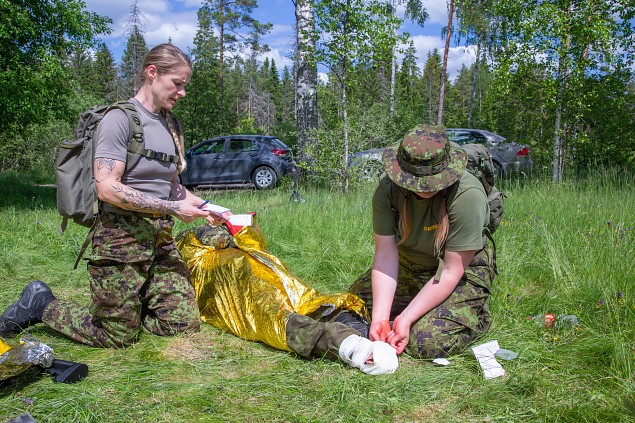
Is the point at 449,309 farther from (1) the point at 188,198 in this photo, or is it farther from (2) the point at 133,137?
(2) the point at 133,137

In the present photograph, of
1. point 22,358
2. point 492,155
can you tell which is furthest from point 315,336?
point 492,155

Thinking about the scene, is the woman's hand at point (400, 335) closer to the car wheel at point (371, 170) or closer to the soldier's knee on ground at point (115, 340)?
the soldier's knee on ground at point (115, 340)

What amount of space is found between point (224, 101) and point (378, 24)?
16.5 metres

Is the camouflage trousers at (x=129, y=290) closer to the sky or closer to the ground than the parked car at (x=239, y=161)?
closer to the ground

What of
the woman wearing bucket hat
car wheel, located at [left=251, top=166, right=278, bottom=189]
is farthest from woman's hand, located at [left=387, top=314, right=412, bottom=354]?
car wheel, located at [left=251, top=166, right=278, bottom=189]

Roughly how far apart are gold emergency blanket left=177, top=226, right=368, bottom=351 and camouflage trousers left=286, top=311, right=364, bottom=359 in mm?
72

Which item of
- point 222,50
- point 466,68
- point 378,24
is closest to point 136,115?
point 378,24

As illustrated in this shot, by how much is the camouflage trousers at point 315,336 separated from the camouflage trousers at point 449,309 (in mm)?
361

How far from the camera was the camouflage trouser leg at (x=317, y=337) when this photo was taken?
2592 mm

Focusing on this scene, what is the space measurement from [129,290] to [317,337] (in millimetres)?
1088

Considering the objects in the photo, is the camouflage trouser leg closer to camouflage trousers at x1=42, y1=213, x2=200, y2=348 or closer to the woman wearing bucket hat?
the woman wearing bucket hat

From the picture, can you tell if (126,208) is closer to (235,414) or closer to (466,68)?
(235,414)

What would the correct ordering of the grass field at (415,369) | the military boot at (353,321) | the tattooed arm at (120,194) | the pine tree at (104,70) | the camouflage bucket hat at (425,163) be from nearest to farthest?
1. the grass field at (415,369)
2. the camouflage bucket hat at (425,163)
3. the tattooed arm at (120,194)
4. the military boot at (353,321)
5. the pine tree at (104,70)

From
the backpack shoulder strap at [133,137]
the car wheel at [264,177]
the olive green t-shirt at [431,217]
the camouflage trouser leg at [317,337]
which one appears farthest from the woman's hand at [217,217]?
the car wheel at [264,177]
